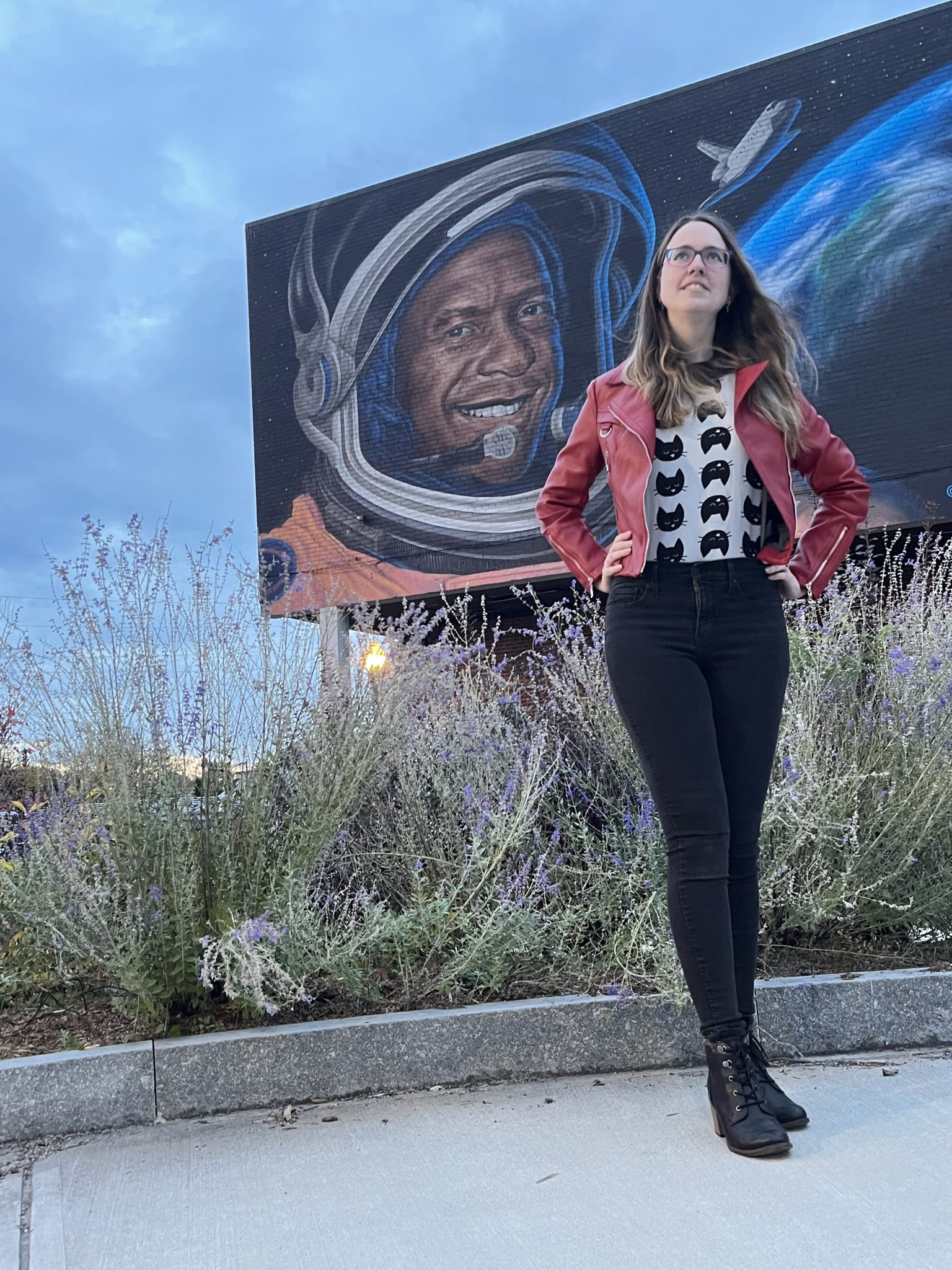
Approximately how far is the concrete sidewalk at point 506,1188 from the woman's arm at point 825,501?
1.32 meters

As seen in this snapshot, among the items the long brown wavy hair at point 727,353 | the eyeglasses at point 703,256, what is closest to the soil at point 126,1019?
the long brown wavy hair at point 727,353

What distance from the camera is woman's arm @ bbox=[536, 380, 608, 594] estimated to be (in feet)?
9.19

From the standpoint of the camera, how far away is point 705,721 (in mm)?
2490

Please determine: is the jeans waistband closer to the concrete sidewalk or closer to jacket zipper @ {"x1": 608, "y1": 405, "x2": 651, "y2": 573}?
jacket zipper @ {"x1": 608, "y1": 405, "x2": 651, "y2": 573}

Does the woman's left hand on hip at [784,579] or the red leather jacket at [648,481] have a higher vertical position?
the red leather jacket at [648,481]

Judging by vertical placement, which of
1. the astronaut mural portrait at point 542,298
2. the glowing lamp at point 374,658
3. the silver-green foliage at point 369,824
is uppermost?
the astronaut mural portrait at point 542,298

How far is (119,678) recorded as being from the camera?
10.6ft

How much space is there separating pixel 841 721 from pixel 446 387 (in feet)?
56.3

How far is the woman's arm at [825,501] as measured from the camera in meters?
2.80

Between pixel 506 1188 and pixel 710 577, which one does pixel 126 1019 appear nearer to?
pixel 506 1188

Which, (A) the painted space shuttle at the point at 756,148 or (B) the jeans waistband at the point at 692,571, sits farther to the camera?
(A) the painted space shuttle at the point at 756,148

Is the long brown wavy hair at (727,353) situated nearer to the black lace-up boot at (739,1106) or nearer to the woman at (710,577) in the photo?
the woman at (710,577)

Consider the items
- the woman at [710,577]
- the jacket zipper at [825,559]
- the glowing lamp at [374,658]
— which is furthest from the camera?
the glowing lamp at [374,658]

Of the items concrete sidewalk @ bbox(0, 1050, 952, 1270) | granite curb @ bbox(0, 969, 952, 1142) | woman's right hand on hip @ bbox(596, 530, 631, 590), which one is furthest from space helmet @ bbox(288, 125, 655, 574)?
concrete sidewalk @ bbox(0, 1050, 952, 1270)
